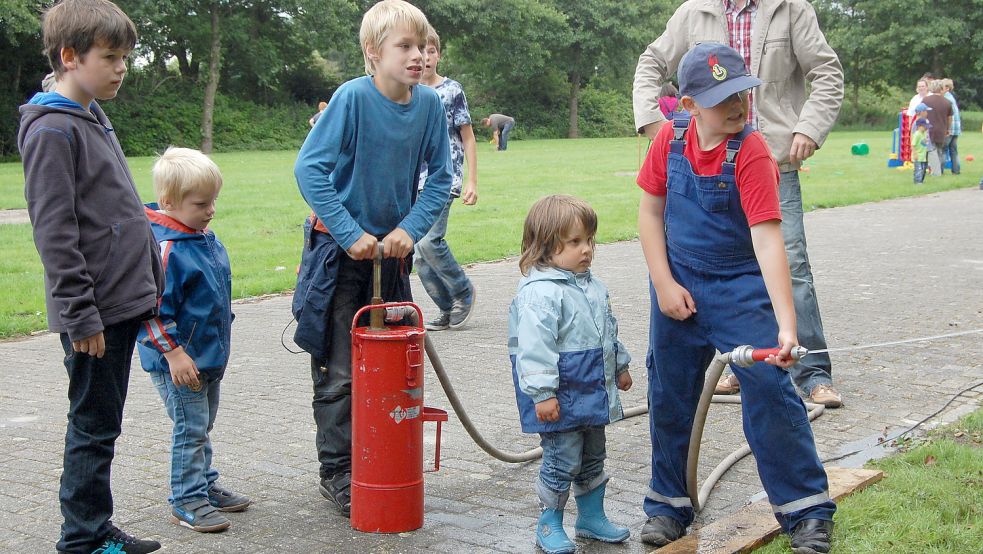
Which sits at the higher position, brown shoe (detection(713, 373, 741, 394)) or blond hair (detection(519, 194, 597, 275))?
blond hair (detection(519, 194, 597, 275))

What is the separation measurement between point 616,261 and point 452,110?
423 cm

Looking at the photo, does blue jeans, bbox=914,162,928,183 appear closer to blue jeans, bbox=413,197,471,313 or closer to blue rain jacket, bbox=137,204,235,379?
blue jeans, bbox=413,197,471,313

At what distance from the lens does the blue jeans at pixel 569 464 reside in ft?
12.4

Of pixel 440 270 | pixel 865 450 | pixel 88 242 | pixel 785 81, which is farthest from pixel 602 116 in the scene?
pixel 88 242

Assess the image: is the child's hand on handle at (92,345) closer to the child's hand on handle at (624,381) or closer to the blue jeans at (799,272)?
the child's hand on handle at (624,381)

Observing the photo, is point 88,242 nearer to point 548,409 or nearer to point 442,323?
point 548,409

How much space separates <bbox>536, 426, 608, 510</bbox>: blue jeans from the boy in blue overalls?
281 millimetres

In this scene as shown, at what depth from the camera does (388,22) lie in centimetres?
412

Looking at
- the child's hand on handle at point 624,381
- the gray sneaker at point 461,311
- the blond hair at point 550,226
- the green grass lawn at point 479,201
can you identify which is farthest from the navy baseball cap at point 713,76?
the green grass lawn at point 479,201

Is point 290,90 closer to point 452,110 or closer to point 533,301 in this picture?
point 452,110

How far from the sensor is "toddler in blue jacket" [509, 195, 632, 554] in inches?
145

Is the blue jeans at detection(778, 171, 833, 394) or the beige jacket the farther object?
the blue jeans at detection(778, 171, 833, 394)

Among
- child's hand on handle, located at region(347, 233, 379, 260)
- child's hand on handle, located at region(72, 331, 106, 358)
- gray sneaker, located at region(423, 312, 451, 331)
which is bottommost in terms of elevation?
gray sneaker, located at region(423, 312, 451, 331)

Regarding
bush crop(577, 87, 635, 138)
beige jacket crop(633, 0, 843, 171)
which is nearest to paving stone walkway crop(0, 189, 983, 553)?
beige jacket crop(633, 0, 843, 171)
